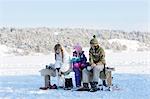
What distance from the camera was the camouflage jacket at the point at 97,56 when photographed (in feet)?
45.8

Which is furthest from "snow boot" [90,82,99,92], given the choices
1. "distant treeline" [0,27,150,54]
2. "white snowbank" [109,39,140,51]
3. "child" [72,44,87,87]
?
"white snowbank" [109,39,140,51]

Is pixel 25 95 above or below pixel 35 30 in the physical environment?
below

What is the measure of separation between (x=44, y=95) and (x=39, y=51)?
93.5ft

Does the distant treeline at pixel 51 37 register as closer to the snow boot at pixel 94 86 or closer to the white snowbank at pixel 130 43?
the white snowbank at pixel 130 43

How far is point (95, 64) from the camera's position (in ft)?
45.6

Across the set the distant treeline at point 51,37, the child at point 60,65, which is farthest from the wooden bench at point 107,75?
the distant treeline at point 51,37

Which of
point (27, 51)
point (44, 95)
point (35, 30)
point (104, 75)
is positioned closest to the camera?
point (44, 95)

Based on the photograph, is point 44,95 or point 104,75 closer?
point 44,95

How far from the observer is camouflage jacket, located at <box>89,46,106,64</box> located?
13945mm

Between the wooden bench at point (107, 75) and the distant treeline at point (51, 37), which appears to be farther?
the distant treeline at point (51, 37)

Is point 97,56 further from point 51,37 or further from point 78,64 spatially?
point 51,37

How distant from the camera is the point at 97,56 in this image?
550 inches

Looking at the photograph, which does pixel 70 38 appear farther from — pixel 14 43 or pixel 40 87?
pixel 40 87

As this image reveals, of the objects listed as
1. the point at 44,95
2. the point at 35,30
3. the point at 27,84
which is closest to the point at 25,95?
the point at 44,95
